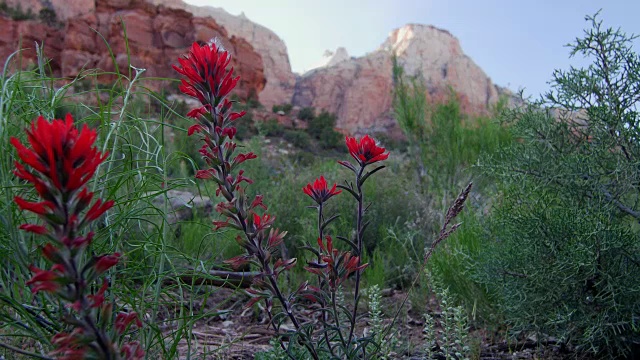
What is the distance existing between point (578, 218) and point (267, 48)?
66.5 m

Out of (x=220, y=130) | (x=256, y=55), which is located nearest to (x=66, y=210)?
(x=220, y=130)

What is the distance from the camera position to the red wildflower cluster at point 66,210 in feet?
1.84

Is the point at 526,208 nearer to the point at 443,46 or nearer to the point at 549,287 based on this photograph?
the point at 549,287

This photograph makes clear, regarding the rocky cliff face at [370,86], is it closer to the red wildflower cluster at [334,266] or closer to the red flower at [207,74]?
the red wildflower cluster at [334,266]

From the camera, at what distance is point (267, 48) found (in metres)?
65.1

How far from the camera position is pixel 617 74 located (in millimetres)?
1984

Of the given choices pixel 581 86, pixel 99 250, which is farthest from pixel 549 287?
pixel 99 250

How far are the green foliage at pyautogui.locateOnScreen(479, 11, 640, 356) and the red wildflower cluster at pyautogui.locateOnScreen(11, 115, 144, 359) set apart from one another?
1.66 meters

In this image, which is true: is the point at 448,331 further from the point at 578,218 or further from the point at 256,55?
the point at 256,55

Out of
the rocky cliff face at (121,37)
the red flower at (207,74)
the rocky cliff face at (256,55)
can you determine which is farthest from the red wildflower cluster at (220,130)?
the rocky cliff face at (121,37)

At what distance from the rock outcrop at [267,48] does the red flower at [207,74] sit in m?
53.0

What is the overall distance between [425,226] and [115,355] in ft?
11.9

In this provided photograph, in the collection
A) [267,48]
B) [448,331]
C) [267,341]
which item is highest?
[267,48]

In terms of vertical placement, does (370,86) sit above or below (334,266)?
above
